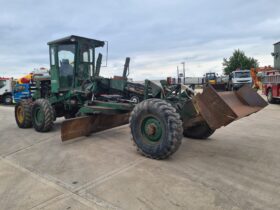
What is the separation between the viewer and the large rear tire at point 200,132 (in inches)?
237

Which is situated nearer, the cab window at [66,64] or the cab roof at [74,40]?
the cab roof at [74,40]

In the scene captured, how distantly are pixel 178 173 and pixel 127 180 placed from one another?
0.81 metres

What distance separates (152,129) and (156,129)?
7 centimetres

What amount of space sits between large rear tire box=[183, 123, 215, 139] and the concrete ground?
0.66 feet

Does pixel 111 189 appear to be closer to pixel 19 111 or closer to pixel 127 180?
pixel 127 180

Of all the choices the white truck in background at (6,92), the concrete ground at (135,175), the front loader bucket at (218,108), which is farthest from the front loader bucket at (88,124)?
the white truck in background at (6,92)

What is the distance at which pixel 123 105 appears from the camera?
18.6 feet

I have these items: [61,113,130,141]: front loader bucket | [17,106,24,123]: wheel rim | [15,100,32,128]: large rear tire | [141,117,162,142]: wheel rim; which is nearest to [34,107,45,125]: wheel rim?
[15,100,32,128]: large rear tire

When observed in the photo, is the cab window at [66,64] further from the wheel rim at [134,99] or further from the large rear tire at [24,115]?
the wheel rim at [134,99]

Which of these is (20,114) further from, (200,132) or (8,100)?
(8,100)

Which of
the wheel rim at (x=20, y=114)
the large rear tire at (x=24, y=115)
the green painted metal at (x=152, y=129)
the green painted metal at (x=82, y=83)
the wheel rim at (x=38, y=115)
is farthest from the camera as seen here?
the wheel rim at (x=20, y=114)

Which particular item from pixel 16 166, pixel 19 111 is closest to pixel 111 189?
pixel 16 166

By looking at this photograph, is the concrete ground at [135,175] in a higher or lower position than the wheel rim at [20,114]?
lower

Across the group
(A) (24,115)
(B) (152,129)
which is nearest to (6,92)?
(A) (24,115)
